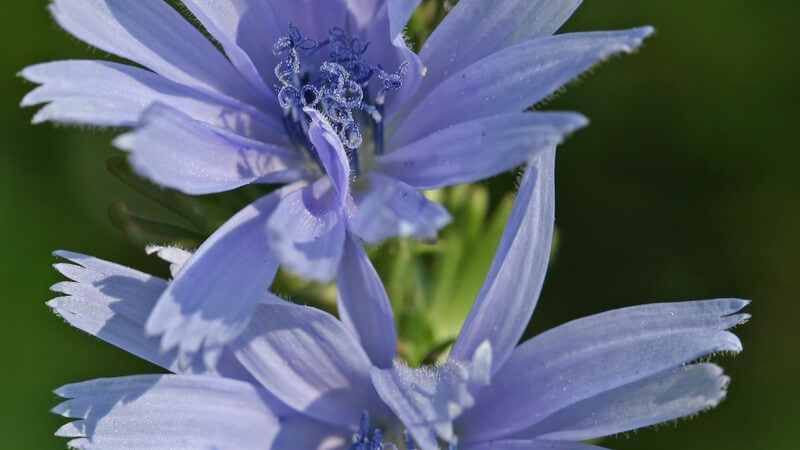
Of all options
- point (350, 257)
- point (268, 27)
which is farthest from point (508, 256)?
point (268, 27)

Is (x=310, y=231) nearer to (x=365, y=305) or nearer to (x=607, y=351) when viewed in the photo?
(x=365, y=305)

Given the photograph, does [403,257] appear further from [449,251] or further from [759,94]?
[759,94]

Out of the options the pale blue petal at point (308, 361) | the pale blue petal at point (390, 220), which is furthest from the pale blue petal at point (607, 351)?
the pale blue petal at point (390, 220)

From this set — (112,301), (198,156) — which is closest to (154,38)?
(198,156)

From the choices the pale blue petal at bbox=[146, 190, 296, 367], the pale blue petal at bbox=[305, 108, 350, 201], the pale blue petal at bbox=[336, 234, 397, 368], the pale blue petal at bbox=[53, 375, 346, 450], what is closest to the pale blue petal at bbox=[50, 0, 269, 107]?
the pale blue petal at bbox=[305, 108, 350, 201]

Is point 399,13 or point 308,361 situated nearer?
point 399,13

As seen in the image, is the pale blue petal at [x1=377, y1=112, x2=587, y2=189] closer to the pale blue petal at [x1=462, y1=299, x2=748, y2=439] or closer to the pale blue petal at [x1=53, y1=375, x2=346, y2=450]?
the pale blue petal at [x1=462, y1=299, x2=748, y2=439]
